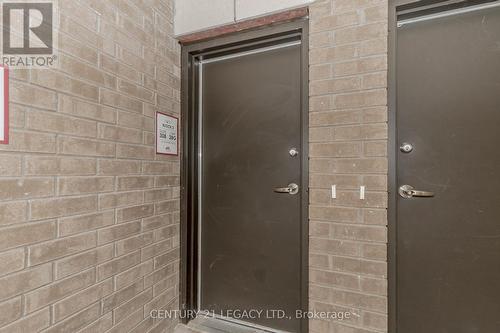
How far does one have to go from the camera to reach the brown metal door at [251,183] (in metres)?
1.83

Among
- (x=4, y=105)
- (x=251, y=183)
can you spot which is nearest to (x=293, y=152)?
(x=251, y=183)

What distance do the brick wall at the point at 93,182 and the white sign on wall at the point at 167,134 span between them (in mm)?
58

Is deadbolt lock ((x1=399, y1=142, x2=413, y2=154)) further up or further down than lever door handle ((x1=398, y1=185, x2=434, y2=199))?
further up

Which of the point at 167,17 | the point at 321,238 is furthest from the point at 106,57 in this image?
the point at 321,238

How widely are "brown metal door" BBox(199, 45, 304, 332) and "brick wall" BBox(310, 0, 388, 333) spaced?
0.69ft

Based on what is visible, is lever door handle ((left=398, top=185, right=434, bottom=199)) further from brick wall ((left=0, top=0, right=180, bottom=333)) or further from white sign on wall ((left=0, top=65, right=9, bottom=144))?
white sign on wall ((left=0, top=65, right=9, bottom=144))

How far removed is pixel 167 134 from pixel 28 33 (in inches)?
35.8

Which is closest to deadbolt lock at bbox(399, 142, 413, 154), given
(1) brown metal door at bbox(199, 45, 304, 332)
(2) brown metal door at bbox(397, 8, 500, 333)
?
(2) brown metal door at bbox(397, 8, 500, 333)

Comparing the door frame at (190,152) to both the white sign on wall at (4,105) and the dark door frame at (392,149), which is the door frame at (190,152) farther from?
the white sign on wall at (4,105)

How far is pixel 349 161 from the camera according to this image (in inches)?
60.0

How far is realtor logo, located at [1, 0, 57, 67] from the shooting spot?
3.47 ft

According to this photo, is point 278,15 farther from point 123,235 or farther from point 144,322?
point 144,322

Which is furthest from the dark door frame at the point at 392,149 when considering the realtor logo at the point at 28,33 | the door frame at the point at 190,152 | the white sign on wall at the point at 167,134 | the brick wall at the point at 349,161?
the realtor logo at the point at 28,33

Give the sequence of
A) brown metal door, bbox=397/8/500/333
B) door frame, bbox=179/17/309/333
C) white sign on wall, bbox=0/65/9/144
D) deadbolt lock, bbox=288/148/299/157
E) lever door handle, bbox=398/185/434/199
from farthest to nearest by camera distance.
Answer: door frame, bbox=179/17/309/333, deadbolt lock, bbox=288/148/299/157, lever door handle, bbox=398/185/434/199, brown metal door, bbox=397/8/500/333, white sign on wall, bbox=0/65/9/144
